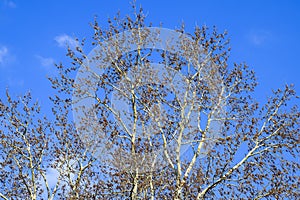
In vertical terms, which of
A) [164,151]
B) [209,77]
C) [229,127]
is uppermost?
[209,77]

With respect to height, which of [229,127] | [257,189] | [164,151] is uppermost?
[229,127]

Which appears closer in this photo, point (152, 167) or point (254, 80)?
point (152, 167)

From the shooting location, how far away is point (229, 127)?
1461 cm

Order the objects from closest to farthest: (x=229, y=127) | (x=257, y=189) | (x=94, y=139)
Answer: (x=257, y=189) → (x=229, y=127) → (x=94, y=139)

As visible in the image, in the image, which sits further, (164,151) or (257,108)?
(257,108)

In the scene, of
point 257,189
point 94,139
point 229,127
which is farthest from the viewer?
point 94,139

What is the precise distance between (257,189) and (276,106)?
288 centimetres

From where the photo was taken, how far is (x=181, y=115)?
1449 cm

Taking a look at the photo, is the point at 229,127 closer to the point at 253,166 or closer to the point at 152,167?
the point at 253,166

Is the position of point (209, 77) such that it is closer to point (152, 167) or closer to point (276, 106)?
point (276, 106)

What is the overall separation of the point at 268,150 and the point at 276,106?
161 centimetres

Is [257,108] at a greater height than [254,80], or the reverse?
[254,80]

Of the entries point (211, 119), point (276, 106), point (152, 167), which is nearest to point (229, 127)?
point (211, 119)

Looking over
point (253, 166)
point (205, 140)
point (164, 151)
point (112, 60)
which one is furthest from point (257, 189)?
point (112, 60)
